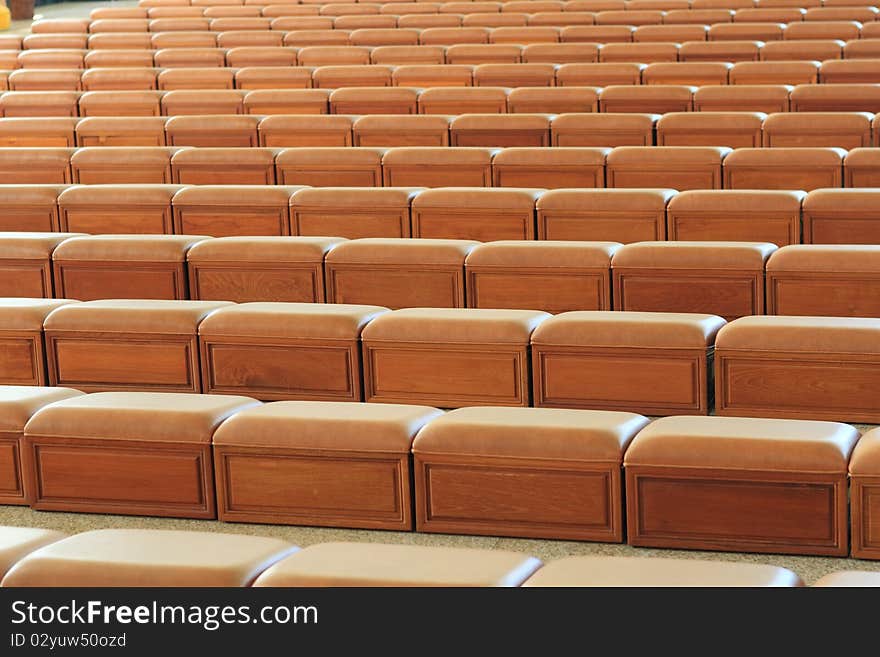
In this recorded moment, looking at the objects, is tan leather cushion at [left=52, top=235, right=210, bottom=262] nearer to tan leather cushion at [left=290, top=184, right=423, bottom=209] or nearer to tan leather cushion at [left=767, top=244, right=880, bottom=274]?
tan leather cushion at [left=290, top=184, right=423, bottom=209]

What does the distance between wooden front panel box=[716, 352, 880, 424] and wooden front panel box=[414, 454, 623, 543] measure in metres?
0.15

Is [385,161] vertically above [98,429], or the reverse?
[385,161]

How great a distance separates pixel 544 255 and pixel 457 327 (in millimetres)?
131

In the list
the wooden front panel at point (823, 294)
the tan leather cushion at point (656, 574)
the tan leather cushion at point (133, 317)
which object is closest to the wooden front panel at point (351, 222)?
the tan leather cushion at point (133, 317)

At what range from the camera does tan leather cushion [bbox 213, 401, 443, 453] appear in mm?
645

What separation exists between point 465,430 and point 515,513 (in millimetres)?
48

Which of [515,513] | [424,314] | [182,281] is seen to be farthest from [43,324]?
[515,513]

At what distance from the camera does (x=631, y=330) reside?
742mm

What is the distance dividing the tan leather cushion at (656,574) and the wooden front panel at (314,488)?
17 centimetres

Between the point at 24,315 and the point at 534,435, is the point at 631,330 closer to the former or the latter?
the point at 534,435

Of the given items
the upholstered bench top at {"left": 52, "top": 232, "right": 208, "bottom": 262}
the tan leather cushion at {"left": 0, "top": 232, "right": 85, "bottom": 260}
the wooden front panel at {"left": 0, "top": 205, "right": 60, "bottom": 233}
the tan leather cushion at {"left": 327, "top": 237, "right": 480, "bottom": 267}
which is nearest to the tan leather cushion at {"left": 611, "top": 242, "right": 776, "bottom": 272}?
the tan leather cushion at {"left": 327, "top": 237, "right": 480, "bottom": 267}
